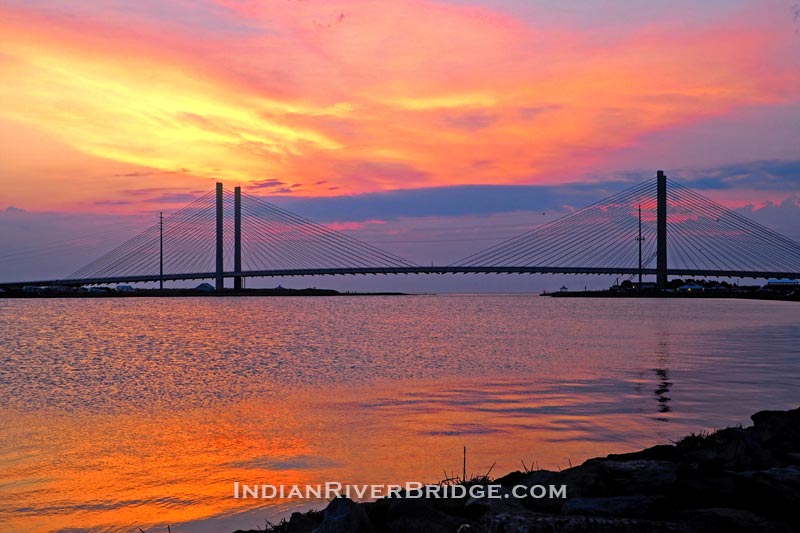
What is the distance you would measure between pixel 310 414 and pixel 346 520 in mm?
9707

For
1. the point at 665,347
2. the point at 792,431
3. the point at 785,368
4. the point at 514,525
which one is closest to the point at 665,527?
the point at 514,525

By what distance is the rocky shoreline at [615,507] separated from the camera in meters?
4.57

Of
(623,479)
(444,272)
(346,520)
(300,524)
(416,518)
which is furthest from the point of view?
(444,272)

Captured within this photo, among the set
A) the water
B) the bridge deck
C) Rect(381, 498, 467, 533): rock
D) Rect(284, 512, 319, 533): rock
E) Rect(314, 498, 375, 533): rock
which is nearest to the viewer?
Rect(314, 498, 375, 533): rock

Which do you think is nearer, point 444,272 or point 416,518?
point 416,518

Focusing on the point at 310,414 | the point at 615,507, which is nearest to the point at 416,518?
the point at 615,507

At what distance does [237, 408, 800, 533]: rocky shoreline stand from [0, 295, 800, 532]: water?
2625mm

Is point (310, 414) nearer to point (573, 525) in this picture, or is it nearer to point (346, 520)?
point (346, 520)

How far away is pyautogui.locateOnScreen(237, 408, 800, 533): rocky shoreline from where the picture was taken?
457 centimetres

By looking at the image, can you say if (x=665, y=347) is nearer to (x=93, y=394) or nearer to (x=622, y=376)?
(x=622, y=376)

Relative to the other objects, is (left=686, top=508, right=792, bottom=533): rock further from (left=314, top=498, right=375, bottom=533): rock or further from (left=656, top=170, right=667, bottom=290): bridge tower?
(left=656, top=170, right=667, bottom=290): bridge tower

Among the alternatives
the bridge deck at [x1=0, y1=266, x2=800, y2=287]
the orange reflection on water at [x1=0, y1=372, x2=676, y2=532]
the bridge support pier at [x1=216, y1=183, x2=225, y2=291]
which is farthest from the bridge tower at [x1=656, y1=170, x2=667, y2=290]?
the orange reflection on water at [x1=0, y1=372, x2=676, y2=532]

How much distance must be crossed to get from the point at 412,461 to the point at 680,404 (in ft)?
24.0

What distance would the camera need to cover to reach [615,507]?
5.01m
